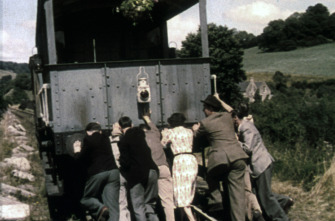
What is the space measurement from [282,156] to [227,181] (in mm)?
4920

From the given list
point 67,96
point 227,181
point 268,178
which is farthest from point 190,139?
point 67,96

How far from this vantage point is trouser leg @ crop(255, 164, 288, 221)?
652 cm

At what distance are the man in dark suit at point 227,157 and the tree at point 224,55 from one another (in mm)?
41462

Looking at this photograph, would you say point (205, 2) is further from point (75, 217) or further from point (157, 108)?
point (75, 217)

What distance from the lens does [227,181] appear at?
630 cm

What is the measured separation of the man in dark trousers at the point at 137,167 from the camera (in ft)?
20.1

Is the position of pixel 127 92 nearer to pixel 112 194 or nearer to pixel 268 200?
pixel 112 194

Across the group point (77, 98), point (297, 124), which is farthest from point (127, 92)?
point (297, 124)

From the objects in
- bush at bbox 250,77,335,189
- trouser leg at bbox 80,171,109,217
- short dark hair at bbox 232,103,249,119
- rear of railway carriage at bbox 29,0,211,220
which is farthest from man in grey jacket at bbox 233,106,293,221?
bush at bbox 250,77,335,189

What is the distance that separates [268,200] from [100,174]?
2590 millimetres

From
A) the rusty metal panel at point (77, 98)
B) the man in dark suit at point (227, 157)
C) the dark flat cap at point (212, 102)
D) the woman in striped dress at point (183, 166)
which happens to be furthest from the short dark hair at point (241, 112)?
the rusty metal panel at point (77, 98)

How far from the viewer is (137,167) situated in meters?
6.13

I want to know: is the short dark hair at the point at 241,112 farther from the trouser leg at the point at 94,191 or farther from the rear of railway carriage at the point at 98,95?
the trouser leg at the point at 94,191

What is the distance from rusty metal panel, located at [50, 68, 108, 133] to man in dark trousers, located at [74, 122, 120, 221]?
1.16 meters
